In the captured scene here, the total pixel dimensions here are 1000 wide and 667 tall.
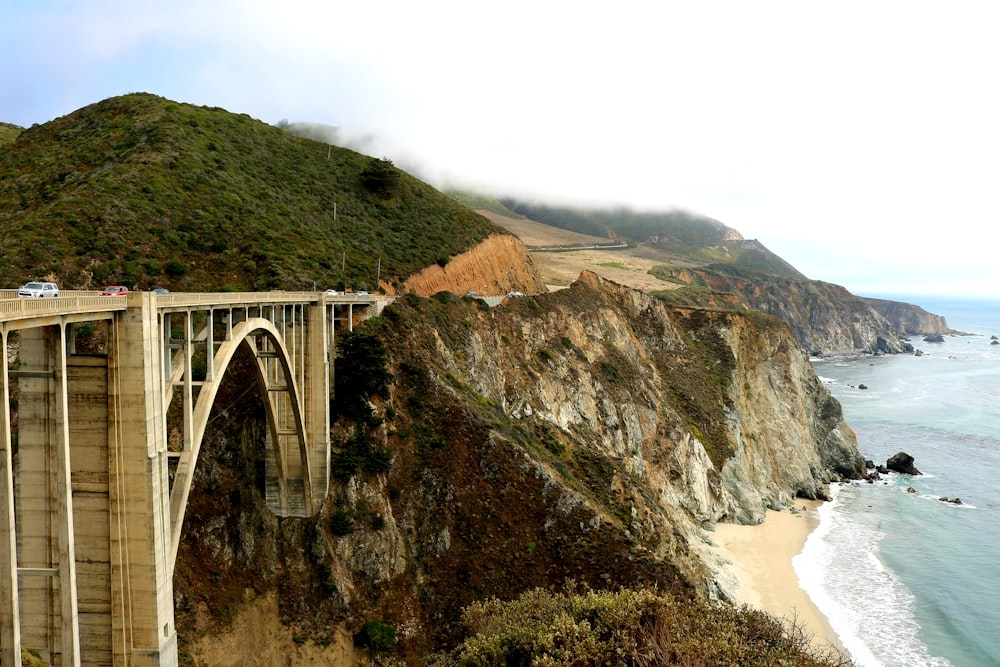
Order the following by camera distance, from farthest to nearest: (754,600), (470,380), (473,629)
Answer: (470,380)
(754,600)
(473,629)

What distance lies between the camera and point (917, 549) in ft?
139

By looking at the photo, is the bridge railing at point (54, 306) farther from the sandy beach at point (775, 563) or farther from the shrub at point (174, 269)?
the sandy beach at point (775, 563)

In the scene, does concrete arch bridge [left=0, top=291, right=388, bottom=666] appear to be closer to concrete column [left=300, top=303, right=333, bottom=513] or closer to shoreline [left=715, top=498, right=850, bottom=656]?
concrete column [left=300, top=303, right=333, bottom=513]

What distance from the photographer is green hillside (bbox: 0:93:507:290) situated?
112ft

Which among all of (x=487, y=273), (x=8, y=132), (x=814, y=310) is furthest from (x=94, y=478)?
(x=814, y=310)

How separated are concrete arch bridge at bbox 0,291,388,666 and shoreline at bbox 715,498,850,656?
82.4 feet

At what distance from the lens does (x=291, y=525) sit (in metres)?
26.8

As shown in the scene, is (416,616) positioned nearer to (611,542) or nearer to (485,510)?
(485,510)

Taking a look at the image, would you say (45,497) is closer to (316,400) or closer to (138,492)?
(138,492)

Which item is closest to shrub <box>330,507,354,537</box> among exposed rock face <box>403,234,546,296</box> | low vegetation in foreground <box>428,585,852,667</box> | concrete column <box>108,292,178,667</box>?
low vegetation in foreground <box>428,585,852,667</box>

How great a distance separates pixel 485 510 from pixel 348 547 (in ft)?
20.2

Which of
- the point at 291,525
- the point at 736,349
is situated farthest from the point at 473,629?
A: the point at 736,349

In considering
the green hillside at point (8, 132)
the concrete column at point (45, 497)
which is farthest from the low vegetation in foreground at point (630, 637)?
the green hillside at point (8, 132)

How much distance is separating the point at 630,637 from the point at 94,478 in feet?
39.3
